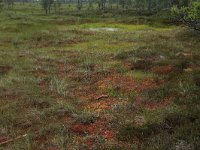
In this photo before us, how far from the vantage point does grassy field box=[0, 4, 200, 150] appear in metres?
14.7

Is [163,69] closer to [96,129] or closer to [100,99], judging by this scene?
[100,99]

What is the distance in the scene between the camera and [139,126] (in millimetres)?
15625

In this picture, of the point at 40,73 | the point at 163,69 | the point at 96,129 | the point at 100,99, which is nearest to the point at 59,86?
the point at 100,99

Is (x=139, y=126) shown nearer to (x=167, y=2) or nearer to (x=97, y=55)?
(x=97, y=55)

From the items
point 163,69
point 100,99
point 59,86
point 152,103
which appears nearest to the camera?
point 152,103

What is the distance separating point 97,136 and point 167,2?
11837 cm

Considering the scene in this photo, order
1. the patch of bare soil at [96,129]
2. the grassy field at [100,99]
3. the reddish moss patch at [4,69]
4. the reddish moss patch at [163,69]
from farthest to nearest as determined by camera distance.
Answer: the reddish moss patch at [4,69], the reddish moss patch at [163,69], the patch of bare soil at [96,129], the grassy field at [100,99]

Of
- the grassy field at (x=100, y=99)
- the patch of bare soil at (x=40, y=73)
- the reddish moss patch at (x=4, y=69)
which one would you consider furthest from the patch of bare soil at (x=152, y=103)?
the reddish moss patch at (x=4, y=69)

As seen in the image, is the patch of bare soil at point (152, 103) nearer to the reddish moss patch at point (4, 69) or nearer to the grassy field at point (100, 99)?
the grassy field at point (100, 99)

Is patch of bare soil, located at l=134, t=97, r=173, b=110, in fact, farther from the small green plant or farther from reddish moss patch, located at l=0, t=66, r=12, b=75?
reddish moss patch, located at l=0, t=66, r=12, b=75

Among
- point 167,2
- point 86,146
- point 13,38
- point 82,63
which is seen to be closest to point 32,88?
point 82,63

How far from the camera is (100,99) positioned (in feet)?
70.5

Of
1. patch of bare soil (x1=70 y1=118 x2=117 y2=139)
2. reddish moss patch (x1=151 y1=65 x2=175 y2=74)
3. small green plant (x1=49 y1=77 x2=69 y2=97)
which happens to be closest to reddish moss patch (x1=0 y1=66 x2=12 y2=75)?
small green plant (x1=49 y1=77 x2=69 y2=97)

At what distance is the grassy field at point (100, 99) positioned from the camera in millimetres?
14719
